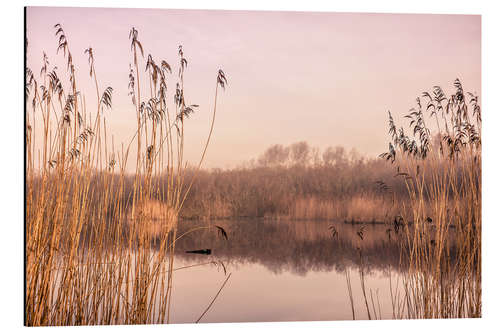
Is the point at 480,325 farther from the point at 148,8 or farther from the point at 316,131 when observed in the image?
the point at 148,8

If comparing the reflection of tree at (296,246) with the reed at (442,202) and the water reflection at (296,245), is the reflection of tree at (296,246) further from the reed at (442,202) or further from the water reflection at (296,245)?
the reed at (442,202)

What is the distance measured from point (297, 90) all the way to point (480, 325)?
2.05 m

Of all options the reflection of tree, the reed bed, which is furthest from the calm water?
the reed bed

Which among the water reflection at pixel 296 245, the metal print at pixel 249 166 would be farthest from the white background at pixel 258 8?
the water reflection at pixel 296 245

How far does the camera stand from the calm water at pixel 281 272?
3202 millimetres

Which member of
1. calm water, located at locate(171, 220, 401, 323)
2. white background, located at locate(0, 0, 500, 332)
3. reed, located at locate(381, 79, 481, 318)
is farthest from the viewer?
reed, located at locate(381, 79, 481, 318)

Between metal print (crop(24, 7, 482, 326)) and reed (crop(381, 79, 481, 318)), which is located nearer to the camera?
metal print (crop(24, 7, 482, 326))

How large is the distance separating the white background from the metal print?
0.18 feet

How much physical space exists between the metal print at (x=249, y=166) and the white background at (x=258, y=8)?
6 centimetres

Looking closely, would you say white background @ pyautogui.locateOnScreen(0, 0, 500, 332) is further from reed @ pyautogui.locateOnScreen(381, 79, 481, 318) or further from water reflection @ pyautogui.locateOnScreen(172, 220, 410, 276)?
water reflection @ pyautogui.locateOnScreen(172, 220, 410, 276)

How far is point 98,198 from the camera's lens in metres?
3.10

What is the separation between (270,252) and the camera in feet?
10.8

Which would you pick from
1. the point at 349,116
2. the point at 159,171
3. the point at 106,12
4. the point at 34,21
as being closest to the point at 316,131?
the point at 349,116

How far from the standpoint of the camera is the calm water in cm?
320
